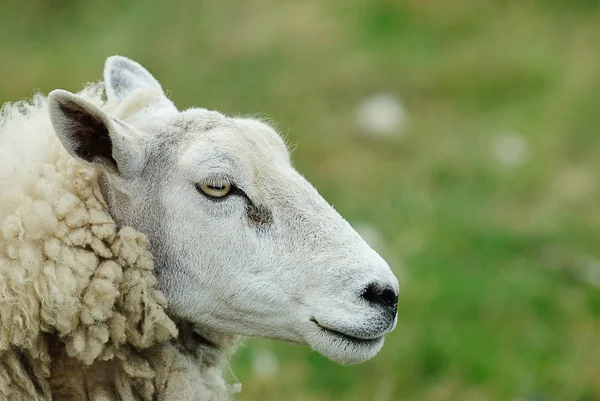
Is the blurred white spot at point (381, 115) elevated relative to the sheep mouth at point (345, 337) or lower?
elevated

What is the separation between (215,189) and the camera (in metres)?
3.43

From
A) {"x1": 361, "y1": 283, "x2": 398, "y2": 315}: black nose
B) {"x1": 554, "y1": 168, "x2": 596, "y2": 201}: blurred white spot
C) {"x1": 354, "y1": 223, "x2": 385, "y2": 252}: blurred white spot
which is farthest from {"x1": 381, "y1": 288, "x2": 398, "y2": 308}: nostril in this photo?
{"x1": 554, "y1": 168, "x2": 596, "y2": 201}: blurred white spot

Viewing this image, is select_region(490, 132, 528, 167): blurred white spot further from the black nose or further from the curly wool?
the curly wool

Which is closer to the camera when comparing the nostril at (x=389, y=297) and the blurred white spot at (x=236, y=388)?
the nostril at (x=389, y=297)

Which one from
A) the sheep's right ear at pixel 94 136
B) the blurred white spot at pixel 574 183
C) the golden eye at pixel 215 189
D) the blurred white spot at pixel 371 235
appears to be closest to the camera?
the sheep's right ear at pixel 94 136

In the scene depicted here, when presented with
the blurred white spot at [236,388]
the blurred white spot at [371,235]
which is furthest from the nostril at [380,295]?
the blurred white spot at [371,235]

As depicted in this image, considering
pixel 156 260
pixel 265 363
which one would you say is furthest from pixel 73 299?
pixel 265 363

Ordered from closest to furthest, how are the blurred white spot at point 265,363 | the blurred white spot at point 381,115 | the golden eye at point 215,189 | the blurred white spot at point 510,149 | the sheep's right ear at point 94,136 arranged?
the sheep's right ear at point 94,136, the golden eye at point 215,189, the blurred white spot at point 265,363, the blurred white spot at point 510,149, the blurred white spot at point 381,115

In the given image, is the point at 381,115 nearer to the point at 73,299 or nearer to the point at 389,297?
the point at 389,297

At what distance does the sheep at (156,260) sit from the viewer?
10.9 feet

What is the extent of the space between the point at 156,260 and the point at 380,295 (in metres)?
0.78

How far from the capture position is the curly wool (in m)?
3.31

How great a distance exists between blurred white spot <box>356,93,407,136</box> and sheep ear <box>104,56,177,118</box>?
569 cm

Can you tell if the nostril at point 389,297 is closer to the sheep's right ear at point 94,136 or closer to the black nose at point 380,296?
the black nose at point 380,296
